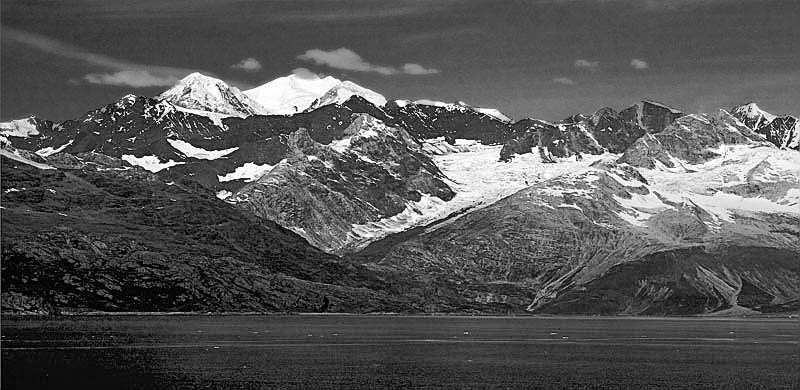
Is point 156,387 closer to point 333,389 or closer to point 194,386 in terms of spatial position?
point 194,386

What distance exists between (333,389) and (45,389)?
171 ft

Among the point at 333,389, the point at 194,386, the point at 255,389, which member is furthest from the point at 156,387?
the point at 333,389

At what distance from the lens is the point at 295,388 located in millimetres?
198250

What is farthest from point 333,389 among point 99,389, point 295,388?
point 99,389

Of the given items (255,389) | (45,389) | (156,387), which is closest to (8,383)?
(45,389)

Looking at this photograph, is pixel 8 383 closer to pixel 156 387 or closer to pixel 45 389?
pixel 45 389

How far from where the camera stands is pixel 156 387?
652ft

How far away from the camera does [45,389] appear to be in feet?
635

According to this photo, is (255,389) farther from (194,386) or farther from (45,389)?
(45,389)

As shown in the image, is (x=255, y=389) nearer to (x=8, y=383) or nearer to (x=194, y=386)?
Result: (x=194, y=386)

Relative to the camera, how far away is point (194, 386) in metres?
199

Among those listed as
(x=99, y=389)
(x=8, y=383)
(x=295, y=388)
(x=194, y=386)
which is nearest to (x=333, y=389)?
(x=295, y=388)

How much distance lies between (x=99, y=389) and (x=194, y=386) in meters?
17.3

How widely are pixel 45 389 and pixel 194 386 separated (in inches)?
1042
